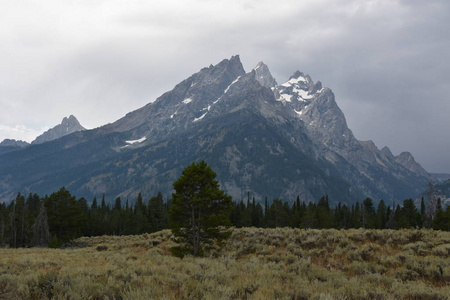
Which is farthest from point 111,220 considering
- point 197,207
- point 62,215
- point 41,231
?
point 197,207

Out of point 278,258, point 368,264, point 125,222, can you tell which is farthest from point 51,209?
point 368,264

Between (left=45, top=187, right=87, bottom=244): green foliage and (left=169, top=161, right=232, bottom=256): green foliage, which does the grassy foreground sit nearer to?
(left=169, top=161, right=232, bottom=256): green foliage

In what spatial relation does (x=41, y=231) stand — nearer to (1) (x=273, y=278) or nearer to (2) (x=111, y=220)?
(2) (x=111, y=220)

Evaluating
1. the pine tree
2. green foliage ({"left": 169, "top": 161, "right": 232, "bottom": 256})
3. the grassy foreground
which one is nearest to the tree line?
the pine tree

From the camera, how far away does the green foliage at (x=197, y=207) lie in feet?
84.5

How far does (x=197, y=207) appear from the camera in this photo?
26141 mm

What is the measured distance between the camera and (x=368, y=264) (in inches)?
557

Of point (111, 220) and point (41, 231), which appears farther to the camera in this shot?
point (111, 220)

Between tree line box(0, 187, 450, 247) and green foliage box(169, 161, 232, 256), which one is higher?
green foliage box(169, 161, 232, 256)

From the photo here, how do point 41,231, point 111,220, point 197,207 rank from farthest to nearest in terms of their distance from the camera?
1. point 111,220
2. point 41,231
3. point 197,207

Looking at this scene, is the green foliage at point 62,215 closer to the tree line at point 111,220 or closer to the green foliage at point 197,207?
the tree line at point 111,220

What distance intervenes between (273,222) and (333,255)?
82029 mm

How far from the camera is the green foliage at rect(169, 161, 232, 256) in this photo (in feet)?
84.5

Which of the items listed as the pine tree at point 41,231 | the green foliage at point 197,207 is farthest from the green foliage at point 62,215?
the green foliage at point 197,207
